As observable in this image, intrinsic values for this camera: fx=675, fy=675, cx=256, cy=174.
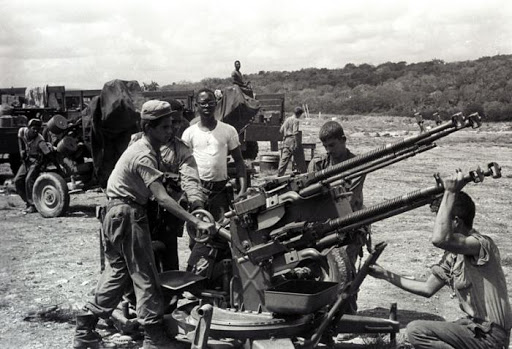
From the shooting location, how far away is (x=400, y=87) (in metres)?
64.8

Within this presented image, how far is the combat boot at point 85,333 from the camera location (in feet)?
18.0

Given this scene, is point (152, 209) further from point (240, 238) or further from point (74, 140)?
point (74, 140)

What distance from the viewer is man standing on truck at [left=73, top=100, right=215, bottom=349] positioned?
5.30 meters

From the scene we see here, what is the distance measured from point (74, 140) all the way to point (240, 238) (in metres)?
8.05

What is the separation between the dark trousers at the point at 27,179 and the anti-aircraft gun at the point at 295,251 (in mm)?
8328

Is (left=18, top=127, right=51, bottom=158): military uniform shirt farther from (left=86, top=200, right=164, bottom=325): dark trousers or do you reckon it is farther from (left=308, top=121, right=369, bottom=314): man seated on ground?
(left=308, top=121, right=369, bottom=314): man seated on ground

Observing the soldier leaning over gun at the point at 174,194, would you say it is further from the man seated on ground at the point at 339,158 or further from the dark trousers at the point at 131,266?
the man seated on ground at the point at 339,158

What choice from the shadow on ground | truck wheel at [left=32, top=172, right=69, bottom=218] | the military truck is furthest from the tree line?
the shadow on ground

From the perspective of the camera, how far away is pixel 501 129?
117 feet

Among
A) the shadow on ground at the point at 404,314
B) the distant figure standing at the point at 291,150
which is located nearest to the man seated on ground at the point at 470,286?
the shadow on ground at the point at 404,314

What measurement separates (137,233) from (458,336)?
2.53 m

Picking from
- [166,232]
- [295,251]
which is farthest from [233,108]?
[295,251]

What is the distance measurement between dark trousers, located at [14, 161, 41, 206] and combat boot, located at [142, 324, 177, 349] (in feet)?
26.9

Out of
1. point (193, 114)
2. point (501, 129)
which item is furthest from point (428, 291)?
point (501, 129)
